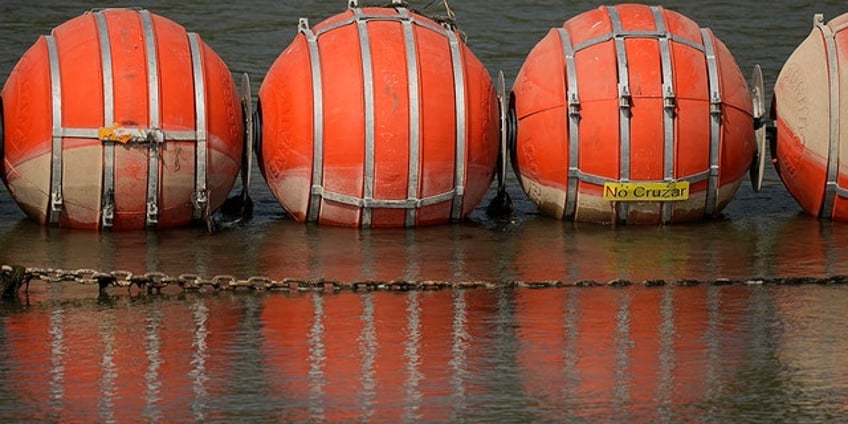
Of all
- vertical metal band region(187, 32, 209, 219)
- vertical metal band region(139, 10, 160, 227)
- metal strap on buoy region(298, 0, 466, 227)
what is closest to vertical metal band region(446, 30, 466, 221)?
metal strap on buoy region(298, 0, 466, 227)

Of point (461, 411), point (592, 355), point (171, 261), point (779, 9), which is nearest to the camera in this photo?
point (461, 411)

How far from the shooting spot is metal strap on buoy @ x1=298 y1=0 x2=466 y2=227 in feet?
42.3

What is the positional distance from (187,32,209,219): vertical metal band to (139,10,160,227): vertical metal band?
0.27 meters

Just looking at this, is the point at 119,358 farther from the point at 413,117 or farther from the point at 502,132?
the point at 502,132

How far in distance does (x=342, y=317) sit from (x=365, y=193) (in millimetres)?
2393

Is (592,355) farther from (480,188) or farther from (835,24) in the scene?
(835,24)

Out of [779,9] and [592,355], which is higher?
[779,9]

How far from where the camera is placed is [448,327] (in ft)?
34.7

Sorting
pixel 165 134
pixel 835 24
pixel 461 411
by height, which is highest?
pixel 835 24

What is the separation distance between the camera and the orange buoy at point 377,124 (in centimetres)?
1290

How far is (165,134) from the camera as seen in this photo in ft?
41.9

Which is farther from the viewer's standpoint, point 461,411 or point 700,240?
point 700,240

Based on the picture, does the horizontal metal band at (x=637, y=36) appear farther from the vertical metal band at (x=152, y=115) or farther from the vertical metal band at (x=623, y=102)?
the vertical metal band at (x=152, y=115)

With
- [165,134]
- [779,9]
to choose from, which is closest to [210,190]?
[165,134]
